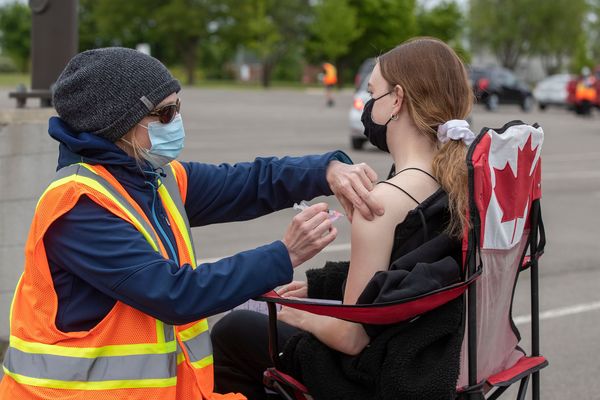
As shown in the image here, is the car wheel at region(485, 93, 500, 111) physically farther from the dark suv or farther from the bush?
the bush

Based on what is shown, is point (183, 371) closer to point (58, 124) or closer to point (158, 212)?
point (158, 212)

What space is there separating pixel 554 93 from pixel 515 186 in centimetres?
3681

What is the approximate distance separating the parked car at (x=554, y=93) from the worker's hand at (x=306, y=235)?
1417 inches

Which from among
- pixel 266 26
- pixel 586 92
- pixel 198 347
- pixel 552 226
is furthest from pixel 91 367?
pixel 266 26

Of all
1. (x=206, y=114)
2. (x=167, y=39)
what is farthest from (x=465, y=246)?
(x=167, y=39)

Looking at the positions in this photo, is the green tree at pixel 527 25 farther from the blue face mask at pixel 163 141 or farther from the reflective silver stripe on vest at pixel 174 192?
the blue face mask at pixel 163 141

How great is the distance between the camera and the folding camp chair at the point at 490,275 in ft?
8.71

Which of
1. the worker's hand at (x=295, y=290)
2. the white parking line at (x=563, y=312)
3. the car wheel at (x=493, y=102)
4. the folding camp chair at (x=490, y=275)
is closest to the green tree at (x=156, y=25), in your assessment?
the car wheel at (x=493, y=102)

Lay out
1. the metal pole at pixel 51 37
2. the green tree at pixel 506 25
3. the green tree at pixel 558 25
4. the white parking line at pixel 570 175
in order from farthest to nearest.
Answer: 1. the green tree at pixel 506 25
2. the green tree at pixel 558 25
3. the white parking line at pixel 570 175
4. the metal pole at pixel 51 37

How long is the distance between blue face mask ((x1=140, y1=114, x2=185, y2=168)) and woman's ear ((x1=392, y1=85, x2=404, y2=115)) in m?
0.73

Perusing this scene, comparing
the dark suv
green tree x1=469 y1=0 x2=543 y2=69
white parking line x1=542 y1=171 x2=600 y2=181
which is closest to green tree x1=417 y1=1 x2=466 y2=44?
green tree x1=469 y1=0 x2=543 y2=69

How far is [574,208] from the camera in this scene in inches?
447

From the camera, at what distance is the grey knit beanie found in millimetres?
2582

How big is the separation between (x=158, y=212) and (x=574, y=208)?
30.9ft
